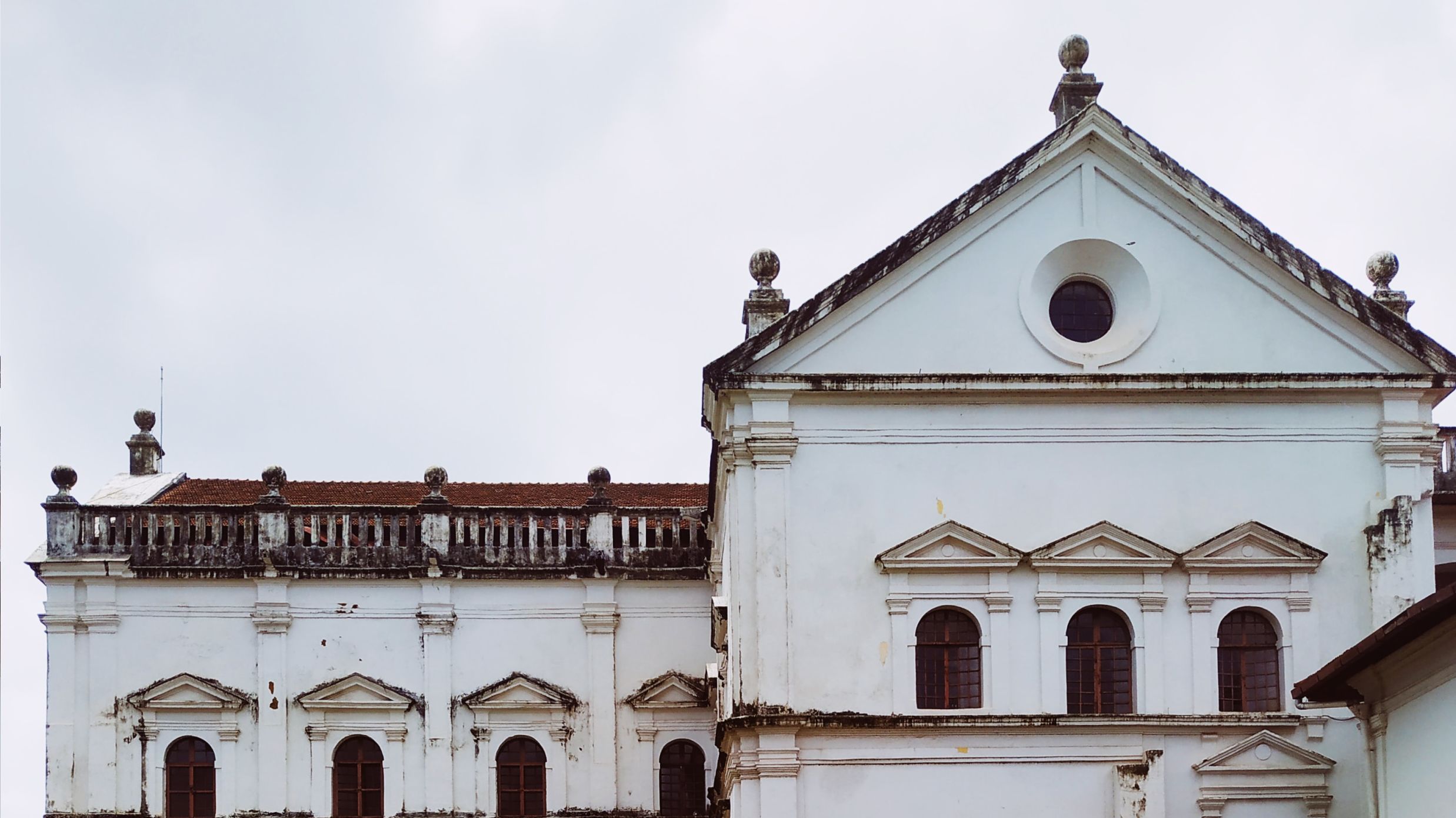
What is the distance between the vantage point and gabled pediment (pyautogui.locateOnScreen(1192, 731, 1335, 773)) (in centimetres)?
2520

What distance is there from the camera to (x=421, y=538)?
33.6 metres

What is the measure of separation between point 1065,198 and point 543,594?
11.7 meters

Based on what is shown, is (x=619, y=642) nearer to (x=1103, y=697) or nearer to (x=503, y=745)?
(x=503, y=745)

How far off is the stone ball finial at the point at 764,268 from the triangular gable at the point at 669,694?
29.8ft

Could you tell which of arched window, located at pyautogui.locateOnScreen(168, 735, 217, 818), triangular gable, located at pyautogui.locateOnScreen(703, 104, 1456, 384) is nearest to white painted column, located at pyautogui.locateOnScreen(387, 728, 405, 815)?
arched window, located at pyautogui.locateOnScreen(168, 735, 217, 818)

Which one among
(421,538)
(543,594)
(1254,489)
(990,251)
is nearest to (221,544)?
(421,538)

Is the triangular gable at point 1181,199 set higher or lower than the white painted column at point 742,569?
higher

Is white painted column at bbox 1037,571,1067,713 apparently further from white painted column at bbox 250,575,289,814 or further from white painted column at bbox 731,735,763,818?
white painted column at bbox 250,575,289,814

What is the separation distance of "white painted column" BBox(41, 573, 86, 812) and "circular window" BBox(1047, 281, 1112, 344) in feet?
54.2

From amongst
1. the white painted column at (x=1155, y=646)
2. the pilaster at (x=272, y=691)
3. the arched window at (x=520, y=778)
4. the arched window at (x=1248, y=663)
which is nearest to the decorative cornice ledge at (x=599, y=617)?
the arched window at (x=520, y=778)

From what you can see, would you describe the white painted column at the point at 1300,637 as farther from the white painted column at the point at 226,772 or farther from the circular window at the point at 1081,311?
the white painted column at the point at 226,772

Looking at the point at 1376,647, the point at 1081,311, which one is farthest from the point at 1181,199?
the point at 1376,647

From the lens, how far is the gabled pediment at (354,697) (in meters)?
32.8

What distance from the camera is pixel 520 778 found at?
33.1m
